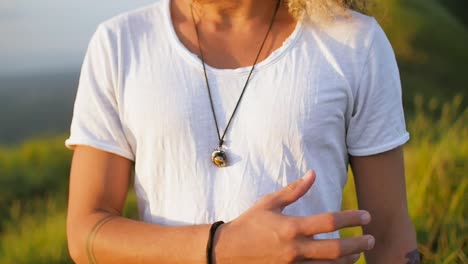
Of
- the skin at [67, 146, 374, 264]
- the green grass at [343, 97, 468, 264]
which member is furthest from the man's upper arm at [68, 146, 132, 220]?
the green grass at [343, 97, 468, 264]

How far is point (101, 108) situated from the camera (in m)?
1.26

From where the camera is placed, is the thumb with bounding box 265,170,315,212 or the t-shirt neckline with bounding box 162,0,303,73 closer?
the thumb with bounding box 265,170,315,212

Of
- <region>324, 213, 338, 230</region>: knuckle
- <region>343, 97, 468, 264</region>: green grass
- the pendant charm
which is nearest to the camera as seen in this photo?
<region>324, 213, 338, 230</region>: knuckle

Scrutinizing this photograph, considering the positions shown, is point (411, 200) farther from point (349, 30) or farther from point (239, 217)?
point (239, 217)

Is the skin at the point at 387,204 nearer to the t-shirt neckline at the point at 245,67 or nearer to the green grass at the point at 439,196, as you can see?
the t-shirt neckline at the point at 245,67

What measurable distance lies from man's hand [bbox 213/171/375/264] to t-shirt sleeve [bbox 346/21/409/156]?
18 centimetres

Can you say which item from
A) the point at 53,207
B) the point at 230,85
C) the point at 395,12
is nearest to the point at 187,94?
the point at 230,85

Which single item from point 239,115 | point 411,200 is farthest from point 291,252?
point 411,200

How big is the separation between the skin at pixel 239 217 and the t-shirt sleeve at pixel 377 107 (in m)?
0.03

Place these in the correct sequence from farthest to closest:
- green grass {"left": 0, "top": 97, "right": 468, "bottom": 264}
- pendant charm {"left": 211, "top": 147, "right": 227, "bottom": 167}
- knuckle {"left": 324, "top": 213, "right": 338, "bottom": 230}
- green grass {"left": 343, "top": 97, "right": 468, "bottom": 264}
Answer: green grass {"left": 0, "top": 97, "right": 468, "bottom": 264}
green grass {"left": 343, "top": 97, "right": 468, "bottom": 264}
pendant charm {"left": 211, "top": 147, "right": 227, "bottom": 167}
knuckle {"left": 324, "top": 213, "right": 338, "bottom": 230}

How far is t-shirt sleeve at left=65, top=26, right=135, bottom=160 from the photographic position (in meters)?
1.26

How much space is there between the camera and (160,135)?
124cm

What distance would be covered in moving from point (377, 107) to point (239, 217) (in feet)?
1.05

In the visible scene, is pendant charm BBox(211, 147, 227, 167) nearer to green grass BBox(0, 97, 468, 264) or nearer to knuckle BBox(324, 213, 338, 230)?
knuckle BBox(324, 213, 338, 230)
